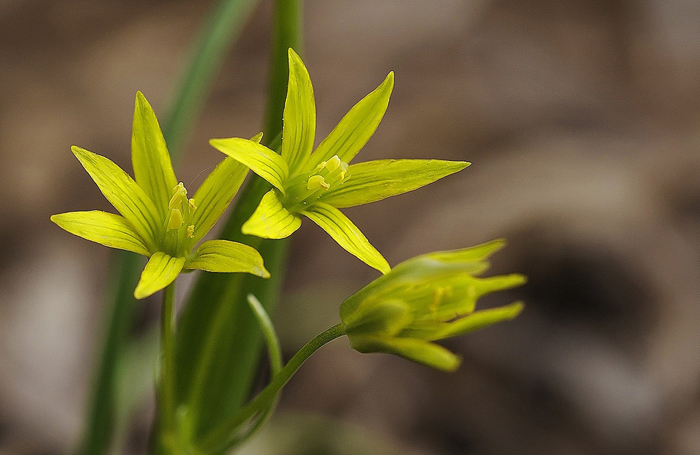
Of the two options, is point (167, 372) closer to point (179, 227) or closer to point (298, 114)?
point (179, 227)

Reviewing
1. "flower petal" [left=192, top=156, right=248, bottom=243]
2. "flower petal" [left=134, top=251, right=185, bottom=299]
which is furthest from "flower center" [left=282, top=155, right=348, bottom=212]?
"flower petal" [left=134, top=251, right=185, bottom=299]

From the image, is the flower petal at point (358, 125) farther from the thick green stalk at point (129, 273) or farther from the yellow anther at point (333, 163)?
the thick green stalk at point (129, 273)

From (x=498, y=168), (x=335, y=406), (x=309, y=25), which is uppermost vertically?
(x=309, y=25)

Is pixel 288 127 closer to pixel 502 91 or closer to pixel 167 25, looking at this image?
pixel 502 91

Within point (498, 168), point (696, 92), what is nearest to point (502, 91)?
point (498, 168)

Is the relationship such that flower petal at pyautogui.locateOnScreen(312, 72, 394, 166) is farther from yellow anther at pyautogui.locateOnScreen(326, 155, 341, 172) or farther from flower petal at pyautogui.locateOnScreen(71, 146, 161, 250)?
flower petal at pyautogui.locateOnScreen(71, 146, 161, 250)

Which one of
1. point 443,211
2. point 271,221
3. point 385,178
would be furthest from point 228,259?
point 443,211

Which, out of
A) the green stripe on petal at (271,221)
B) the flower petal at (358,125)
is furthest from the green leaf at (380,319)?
the flower petal at (358,125)
